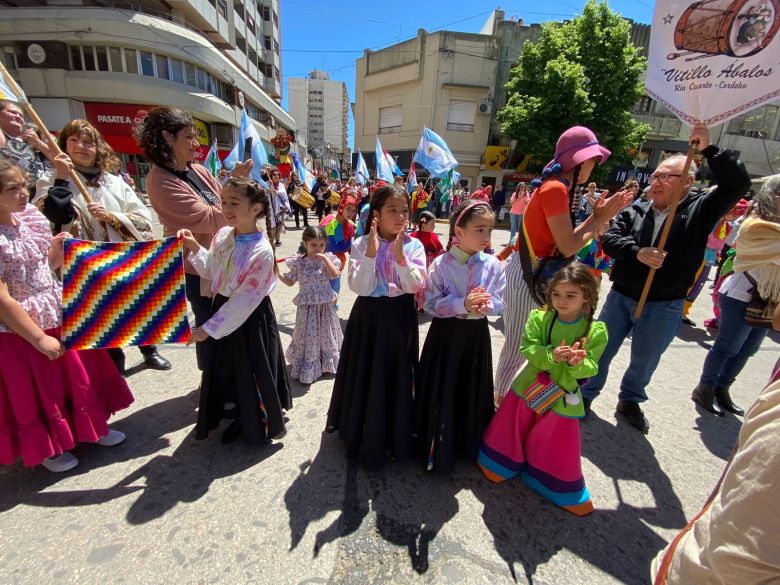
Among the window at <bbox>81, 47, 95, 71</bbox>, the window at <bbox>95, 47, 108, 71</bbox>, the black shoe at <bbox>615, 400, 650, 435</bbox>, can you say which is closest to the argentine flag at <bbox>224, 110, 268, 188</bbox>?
the black shoe at <bbox>615, 400, 650, 435</bbox>

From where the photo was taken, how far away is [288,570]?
5.78 feet

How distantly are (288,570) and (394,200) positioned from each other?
78.2 inches

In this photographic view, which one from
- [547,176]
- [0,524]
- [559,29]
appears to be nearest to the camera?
[0,524]

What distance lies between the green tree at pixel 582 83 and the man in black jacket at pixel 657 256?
→ 17.9 meters

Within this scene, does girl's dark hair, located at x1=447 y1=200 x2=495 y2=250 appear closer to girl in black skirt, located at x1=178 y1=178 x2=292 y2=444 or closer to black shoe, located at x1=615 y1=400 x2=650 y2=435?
girl in black skirt, located at x1=178 y1=178 x2=292 y2=444

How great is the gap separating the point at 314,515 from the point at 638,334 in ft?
8.82

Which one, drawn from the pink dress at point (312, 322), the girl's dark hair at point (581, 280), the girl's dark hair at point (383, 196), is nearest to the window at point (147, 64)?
the pink dress at point (312, 322)

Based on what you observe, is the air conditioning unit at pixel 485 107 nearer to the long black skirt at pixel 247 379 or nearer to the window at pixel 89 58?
the window at pixel 89 58

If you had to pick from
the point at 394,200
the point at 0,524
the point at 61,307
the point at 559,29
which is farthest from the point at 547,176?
the point at 559,29

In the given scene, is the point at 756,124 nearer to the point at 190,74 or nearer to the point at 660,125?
the point at 660,125

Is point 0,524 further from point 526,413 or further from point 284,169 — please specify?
point 284,169

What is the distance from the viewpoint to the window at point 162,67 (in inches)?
842

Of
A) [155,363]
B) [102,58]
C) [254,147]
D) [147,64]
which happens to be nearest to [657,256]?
[155,363]

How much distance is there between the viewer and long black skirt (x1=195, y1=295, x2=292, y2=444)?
2416mm
